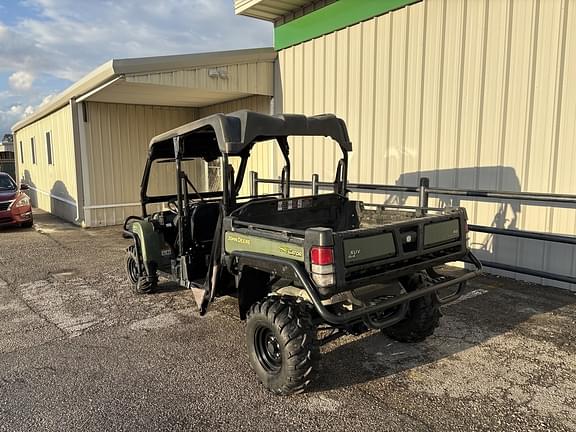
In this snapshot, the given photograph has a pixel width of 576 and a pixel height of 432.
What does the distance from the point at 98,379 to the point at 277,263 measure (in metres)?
1.71

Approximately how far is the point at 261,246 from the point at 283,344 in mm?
728

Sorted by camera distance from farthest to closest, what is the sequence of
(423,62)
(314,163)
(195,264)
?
(314,163), (423,62), (195,264)

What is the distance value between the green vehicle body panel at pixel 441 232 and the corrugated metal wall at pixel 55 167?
9641 millimetres

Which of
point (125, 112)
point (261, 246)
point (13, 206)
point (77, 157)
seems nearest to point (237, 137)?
point (261, 246)

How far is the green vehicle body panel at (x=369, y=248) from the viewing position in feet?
9.63

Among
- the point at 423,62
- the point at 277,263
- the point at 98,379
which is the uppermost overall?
the point at 423,62

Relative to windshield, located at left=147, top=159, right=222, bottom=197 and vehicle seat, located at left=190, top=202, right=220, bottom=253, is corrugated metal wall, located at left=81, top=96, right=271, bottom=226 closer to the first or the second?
windshield, located at left=147, top=159, right=222, bottom=197

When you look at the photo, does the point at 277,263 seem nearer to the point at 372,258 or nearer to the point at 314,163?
the point at 372,258

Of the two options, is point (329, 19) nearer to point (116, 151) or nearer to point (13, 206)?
point (116, 151)

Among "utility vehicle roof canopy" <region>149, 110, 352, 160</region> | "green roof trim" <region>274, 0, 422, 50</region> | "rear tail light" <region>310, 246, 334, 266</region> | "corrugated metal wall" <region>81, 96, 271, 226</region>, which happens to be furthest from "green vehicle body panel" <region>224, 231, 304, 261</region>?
"corrugated metal wall" <region>81, 96, 271, 226</region>

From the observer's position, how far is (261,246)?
3297 mm

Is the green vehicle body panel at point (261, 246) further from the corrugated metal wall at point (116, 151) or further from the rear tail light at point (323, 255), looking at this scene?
the corrugated metal wall at point (116, 151)

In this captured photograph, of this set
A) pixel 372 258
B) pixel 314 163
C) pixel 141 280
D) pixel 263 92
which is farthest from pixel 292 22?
pixel 372 258

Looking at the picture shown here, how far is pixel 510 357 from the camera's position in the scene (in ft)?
12.1
